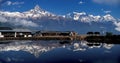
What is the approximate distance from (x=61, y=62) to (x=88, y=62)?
12.1 ft

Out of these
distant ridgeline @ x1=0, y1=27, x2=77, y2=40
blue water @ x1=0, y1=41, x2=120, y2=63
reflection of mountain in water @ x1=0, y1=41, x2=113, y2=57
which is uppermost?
distant ridgeline @ x1=0, y1=27, x2=77, y2=40

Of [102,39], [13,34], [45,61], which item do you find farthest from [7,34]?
[45,61]

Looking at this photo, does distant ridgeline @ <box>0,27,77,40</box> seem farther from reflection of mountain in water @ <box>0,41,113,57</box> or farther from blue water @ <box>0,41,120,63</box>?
blue water @ <box>0,41,120,63</box>

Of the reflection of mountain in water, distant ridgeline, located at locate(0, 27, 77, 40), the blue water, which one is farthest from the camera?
distant ridgeline, located at locate(0, 27, 77, 40)

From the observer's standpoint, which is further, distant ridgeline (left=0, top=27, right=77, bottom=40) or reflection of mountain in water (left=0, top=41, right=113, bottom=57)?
distant ridgeline (left=0, top=27, right=77, bottom=40)

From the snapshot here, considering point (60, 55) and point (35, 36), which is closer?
point (60, 55)

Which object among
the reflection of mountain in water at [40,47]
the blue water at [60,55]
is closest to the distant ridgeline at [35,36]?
the reflection of mountain in water at [40,47]

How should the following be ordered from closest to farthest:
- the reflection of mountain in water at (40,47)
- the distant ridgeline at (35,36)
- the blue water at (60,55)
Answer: the blue water at (60,55), the reflection of mountain in water at (40,47), the distant ridgeline at (35,36)

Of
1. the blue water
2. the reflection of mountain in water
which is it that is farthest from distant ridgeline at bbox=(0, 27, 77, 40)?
the blue water

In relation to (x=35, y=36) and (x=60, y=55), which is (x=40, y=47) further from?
(x=35, y=36)

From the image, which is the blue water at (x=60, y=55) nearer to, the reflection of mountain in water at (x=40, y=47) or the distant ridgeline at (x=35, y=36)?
the reflection of mountain in water at (x=40, y=47)

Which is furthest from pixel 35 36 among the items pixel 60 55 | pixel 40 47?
pixel 60 55

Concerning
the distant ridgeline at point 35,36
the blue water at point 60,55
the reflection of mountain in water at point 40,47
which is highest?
the distant ridgeline at point 35,36

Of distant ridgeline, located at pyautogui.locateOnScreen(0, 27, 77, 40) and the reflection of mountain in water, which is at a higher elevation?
distant ridgeline, located at pyautogui.locateOnScreen(0, 27, 77, 40)
